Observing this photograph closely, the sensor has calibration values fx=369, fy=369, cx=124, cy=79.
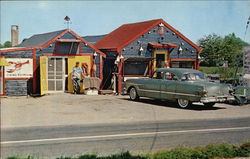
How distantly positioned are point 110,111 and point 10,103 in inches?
189

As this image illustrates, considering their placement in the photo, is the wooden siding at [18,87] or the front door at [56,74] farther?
the front door at [56,74]

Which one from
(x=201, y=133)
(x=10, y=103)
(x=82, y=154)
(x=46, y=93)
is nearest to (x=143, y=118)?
(x=201, y=133)

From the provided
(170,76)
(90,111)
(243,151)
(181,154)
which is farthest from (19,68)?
(243,151)

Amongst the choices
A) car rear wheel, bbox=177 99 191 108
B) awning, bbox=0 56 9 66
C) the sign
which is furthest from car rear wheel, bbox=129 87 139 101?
the sign

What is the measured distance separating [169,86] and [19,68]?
311 inches

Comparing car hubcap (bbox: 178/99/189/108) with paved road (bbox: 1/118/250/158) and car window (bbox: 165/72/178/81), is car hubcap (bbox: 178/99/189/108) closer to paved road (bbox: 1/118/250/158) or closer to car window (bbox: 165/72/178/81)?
car window (bbox: 165/72/178/81)

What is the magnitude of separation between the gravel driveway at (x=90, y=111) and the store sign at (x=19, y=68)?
1.36 m

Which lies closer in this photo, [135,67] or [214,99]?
[214,99]

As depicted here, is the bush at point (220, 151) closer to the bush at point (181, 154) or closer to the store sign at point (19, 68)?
the bush at point (181, 154)

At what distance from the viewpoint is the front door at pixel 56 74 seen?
64.4ft

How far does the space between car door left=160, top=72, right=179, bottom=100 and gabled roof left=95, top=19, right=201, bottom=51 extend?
607 centimetres

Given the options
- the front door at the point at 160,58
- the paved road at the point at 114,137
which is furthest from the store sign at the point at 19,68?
the paved road at the point at 114,137

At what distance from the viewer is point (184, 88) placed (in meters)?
14.8

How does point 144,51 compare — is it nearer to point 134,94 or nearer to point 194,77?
point 134,94
